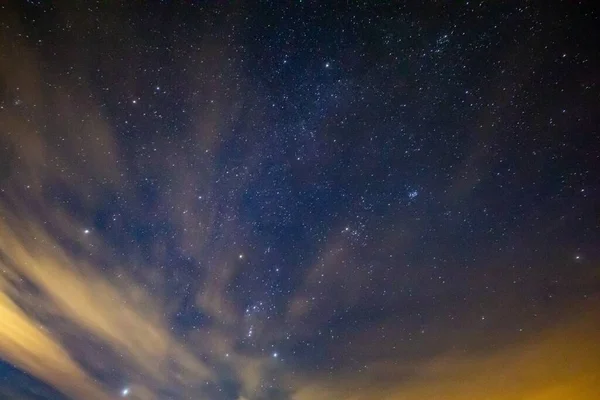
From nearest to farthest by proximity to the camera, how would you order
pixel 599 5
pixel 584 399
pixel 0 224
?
pixel 599 5
pixel 0 224
pixel 584 399

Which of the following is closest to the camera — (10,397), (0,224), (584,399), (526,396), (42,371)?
(0,224)

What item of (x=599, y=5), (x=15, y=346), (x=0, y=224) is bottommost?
(x=15, y=346)

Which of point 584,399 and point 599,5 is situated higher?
point 599,5

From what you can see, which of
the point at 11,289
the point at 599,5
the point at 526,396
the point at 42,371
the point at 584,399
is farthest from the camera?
the point at 42,371

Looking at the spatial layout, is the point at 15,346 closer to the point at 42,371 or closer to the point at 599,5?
the point at 42,371

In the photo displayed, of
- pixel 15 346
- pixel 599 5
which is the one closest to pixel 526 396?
pixel 599 5

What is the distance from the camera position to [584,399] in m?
12.4

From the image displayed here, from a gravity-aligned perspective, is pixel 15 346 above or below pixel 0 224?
below

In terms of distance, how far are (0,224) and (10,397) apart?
16.5 meters

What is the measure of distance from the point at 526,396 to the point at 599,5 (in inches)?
601

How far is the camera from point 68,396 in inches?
737

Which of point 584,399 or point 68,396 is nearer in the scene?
point 584,399

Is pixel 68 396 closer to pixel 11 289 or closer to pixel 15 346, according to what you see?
pixel 15 346

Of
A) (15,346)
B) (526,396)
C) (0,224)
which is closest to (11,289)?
(0,224)
